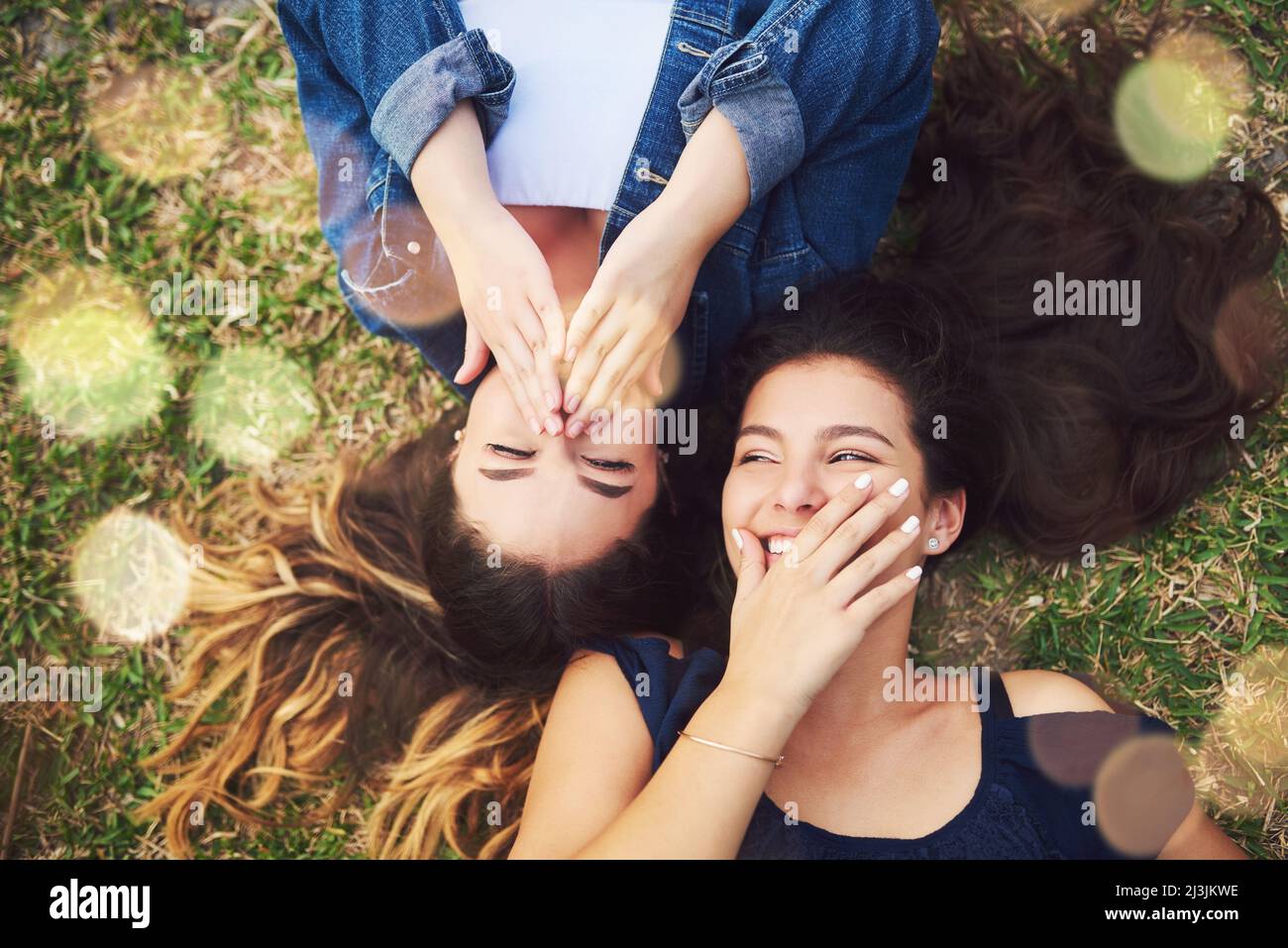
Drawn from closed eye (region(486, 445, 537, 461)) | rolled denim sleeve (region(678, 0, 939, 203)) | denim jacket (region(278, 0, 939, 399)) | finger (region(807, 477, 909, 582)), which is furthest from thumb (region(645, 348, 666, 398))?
finger (region(807, 477, 909, 582))

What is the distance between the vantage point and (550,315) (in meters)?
2.37

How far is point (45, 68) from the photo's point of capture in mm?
3211

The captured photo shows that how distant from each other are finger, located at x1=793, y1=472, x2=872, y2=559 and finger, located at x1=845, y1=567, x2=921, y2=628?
169 mm

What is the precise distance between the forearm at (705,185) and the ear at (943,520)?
2.95 ft

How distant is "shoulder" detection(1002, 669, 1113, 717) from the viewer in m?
2.55

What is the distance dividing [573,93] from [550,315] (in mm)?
640

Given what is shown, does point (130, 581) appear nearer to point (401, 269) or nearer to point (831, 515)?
point (401, 269)

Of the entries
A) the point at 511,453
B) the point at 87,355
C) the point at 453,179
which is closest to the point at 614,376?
the point at 511,453

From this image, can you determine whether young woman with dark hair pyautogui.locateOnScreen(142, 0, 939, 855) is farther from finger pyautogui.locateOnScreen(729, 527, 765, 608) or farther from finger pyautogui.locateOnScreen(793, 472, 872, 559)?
finger pyautogui.locateOnScreen(793, 472, 872, 559)

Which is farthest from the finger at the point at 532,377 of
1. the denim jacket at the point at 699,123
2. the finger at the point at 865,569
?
the finger at the point at 865,569

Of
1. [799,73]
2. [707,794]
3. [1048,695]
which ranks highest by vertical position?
[799,73]

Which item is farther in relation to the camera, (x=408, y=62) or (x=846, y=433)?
(x=408, y=62)
